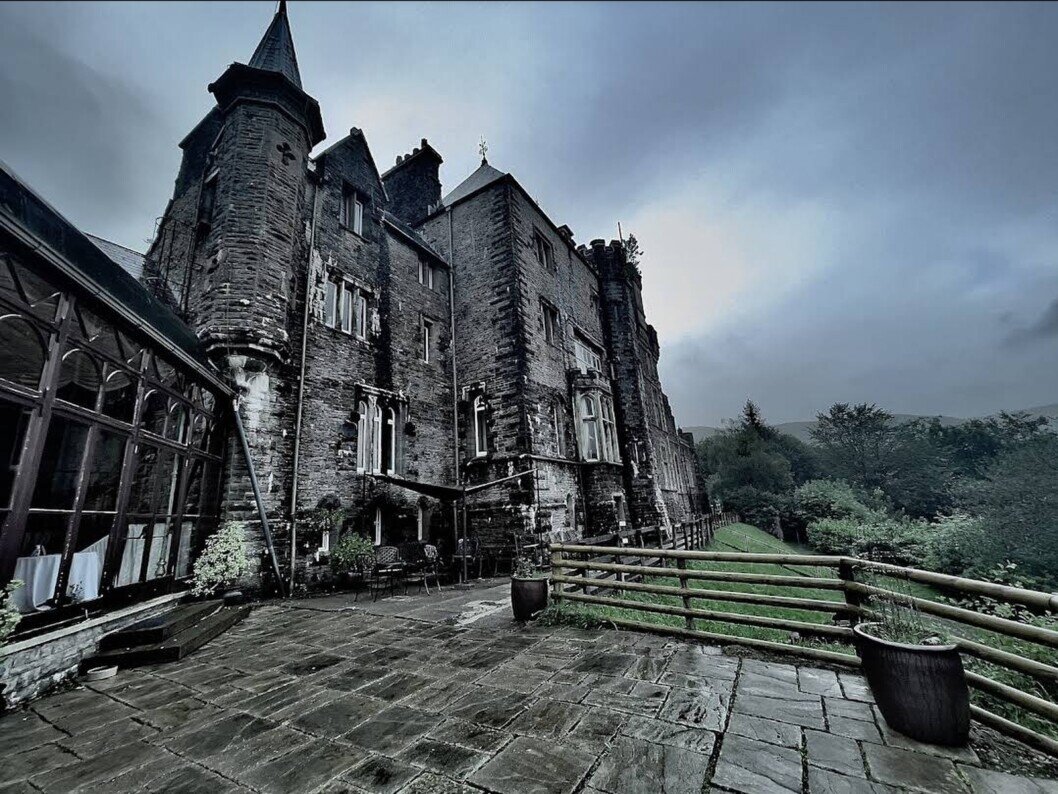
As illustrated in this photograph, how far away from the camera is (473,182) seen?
56.2ft

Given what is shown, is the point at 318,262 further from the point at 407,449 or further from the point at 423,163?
the point at 423,163

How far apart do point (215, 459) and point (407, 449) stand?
4.89 metres

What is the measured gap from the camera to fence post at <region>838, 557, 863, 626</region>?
391 cm

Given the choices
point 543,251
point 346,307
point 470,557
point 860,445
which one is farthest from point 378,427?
point 860,445

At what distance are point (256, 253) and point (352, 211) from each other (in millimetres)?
4318

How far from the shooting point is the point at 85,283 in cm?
426

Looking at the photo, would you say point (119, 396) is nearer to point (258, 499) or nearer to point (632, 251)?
point (258, 499)

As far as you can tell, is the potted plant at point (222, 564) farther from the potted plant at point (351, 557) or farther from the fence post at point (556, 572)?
the fence post at point (556, 572)

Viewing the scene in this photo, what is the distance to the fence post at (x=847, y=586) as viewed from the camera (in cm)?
391

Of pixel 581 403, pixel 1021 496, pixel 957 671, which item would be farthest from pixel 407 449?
pixel 1021 496

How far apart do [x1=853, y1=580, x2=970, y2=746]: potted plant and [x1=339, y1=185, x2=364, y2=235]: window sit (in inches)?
556

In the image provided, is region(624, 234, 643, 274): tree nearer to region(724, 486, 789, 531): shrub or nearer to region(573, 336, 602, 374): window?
region(573, 336, 602, 374): window

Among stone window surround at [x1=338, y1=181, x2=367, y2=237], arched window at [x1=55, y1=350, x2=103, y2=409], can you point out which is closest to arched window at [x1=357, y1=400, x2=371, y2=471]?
stone window surround at [x1=338, y1=181, x2=367, y2=237]

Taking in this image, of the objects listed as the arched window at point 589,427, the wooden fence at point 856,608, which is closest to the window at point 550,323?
the arched window at point 589,427
